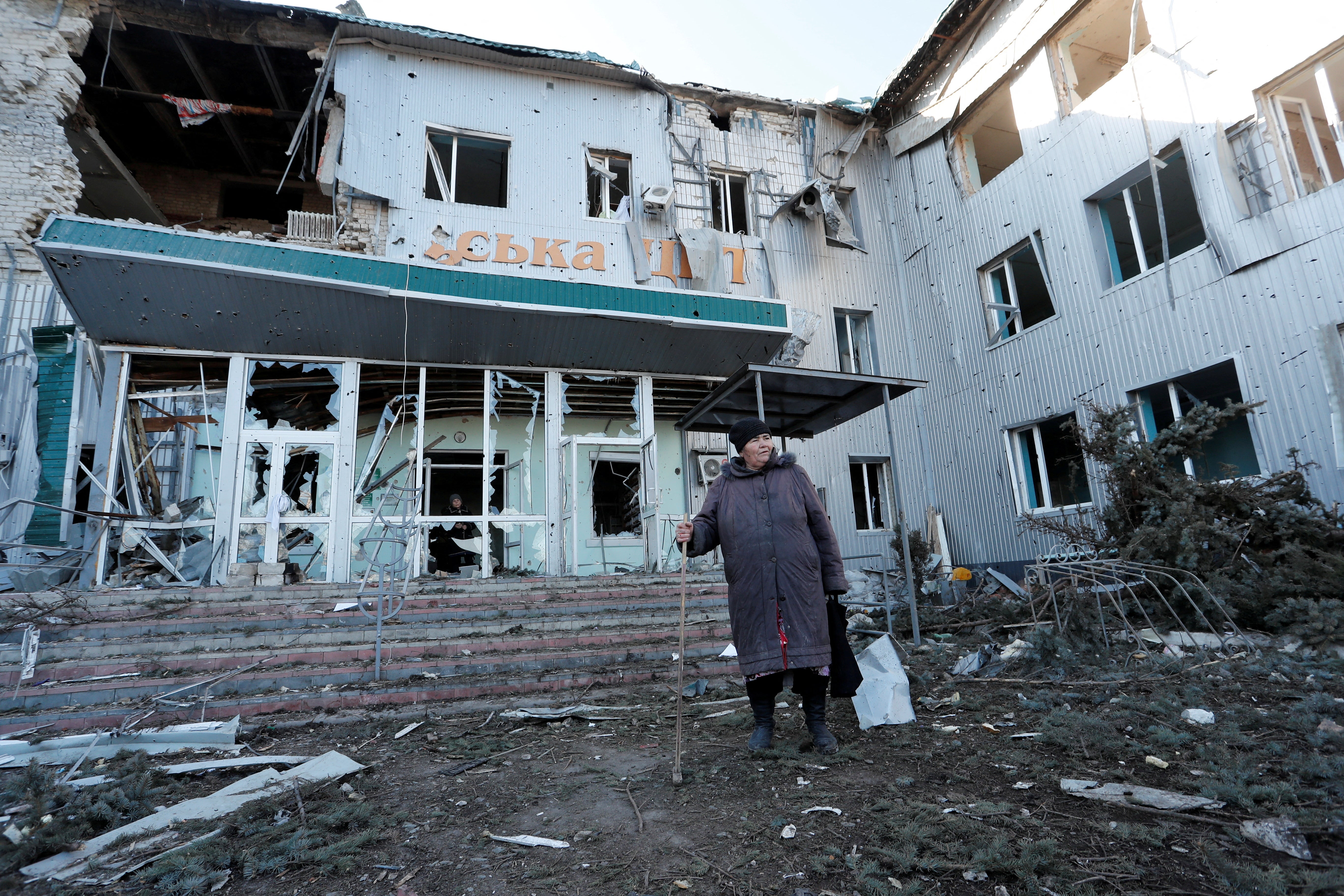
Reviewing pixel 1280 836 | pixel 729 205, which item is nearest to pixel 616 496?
pixel 729 205

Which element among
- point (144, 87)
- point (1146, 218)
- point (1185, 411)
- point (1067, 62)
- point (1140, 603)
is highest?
point (144, 87)

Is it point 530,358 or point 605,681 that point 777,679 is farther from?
point 530,358

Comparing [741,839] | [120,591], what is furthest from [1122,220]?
[120,591]

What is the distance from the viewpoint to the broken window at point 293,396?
9430 millimetres

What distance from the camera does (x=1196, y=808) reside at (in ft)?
8.66

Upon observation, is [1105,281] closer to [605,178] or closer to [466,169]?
[605,178]

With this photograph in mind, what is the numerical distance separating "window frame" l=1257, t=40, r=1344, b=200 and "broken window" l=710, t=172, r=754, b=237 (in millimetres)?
7384

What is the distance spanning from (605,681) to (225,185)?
14.0 m

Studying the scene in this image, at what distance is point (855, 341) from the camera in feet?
44.9

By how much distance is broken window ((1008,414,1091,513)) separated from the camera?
10.4 m

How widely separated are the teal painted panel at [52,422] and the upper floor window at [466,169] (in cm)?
538

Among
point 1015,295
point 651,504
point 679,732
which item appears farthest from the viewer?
point 1015,295

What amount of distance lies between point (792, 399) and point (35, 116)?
11.6 metres

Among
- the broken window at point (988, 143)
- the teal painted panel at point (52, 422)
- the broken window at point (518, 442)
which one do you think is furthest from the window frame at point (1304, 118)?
→ the teal painted panel at point (52, 422)
